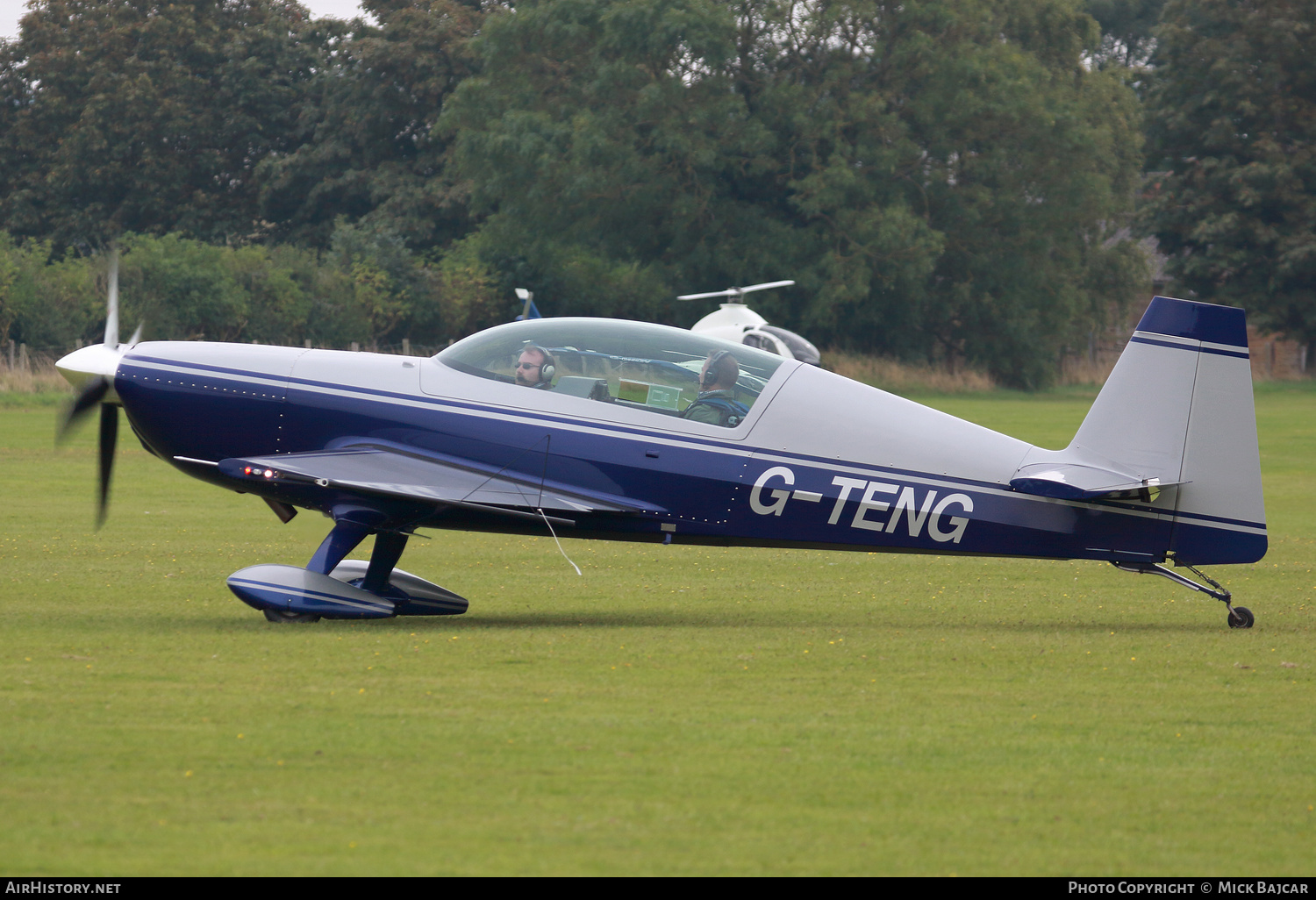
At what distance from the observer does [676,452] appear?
34.4 ft

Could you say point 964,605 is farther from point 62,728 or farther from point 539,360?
point 62,728

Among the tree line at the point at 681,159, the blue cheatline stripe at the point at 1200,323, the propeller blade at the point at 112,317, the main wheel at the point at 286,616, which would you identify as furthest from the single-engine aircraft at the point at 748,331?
the main wheel at the point at 286,616

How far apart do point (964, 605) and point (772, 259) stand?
49.0 meters

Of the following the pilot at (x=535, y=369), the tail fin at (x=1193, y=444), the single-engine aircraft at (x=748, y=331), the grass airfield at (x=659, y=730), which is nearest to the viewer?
the grass airfield at (x=659, y=730)

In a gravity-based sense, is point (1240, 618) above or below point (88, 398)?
below

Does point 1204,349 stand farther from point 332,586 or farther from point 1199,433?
point 332,586

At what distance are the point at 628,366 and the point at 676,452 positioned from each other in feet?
2.36

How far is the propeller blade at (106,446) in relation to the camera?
11.0 metres

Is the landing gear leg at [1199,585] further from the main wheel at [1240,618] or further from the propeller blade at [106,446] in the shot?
the propeller blade at [106,446]

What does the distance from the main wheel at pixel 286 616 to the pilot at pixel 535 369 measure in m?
2.21

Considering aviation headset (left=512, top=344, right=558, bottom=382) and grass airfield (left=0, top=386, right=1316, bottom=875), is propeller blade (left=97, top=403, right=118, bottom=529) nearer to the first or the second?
grass airfield (left=0, top=386, right=1316, bottom=875)

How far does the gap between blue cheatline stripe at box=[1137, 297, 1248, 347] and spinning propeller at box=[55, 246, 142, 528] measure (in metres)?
7.40

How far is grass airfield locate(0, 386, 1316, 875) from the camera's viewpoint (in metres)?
5.22

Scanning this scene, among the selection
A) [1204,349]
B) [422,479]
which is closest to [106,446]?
[422,479]
